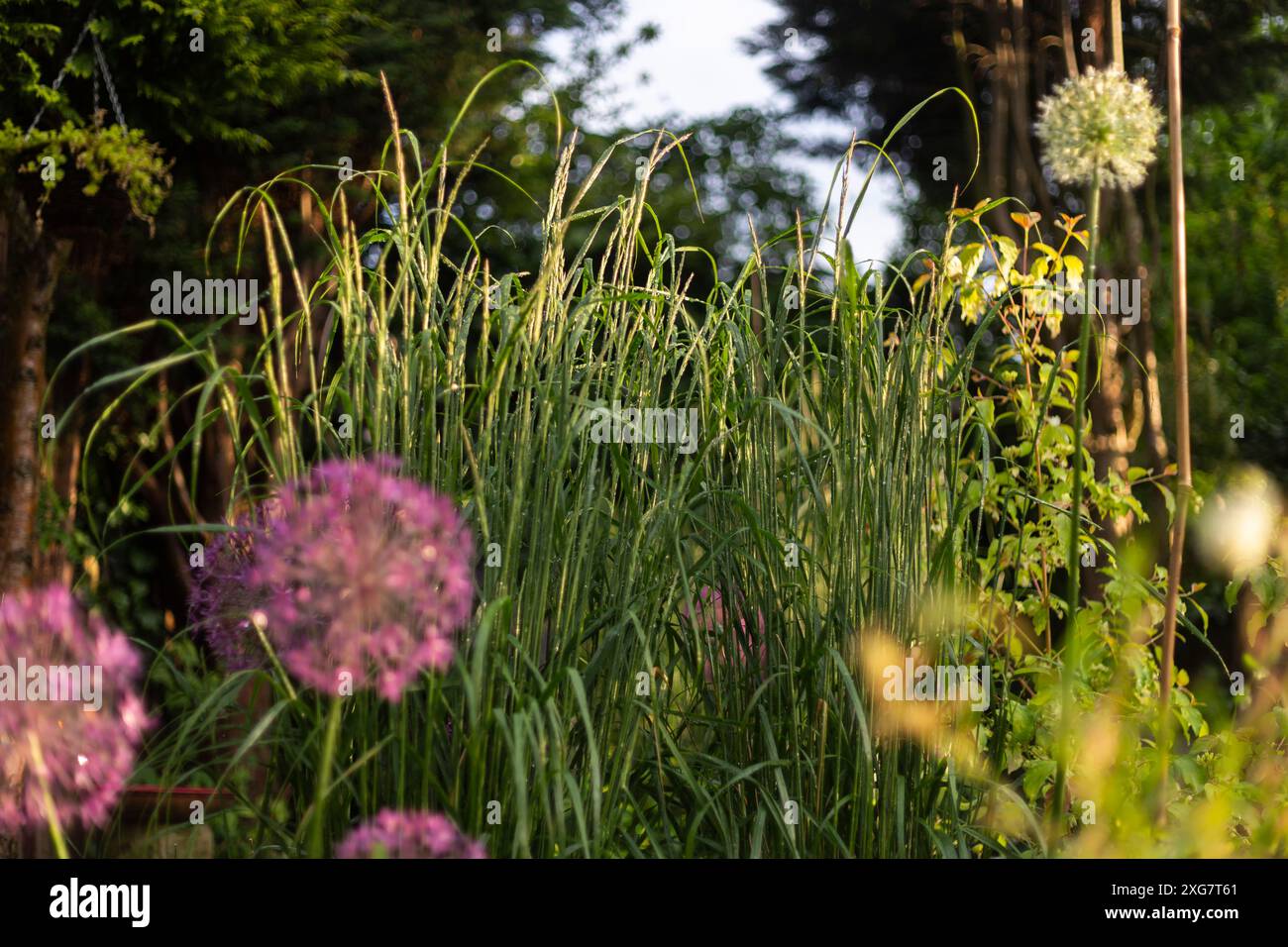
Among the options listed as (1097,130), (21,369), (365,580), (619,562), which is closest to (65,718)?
(365,580)

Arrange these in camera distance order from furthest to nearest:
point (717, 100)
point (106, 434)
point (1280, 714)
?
point (717, 100) < point (106, 434) < point (1280, 714)

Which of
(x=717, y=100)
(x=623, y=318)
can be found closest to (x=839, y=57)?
(x=717, y=100)

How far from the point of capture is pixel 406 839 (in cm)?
115

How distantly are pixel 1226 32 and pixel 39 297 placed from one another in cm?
559

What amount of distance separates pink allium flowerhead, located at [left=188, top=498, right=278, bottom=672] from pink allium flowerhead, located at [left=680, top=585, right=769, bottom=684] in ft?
1.79

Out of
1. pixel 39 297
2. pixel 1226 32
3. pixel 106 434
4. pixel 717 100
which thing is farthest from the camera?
pixel 717 100

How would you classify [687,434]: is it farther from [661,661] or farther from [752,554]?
[661,661]

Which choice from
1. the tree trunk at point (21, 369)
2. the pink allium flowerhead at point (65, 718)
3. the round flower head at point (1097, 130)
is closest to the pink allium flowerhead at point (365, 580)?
the pink allium flowerhead at point (65, 718)

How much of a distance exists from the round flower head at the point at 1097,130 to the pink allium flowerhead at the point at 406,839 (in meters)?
0.95

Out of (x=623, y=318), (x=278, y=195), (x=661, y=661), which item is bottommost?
(x=661, y=661)

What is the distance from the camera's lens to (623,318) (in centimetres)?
158

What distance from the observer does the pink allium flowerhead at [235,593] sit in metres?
1.41

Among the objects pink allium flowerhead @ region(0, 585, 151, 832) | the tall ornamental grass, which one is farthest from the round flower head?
pink allium flowerhead @ region(0, 585, 151, 832)

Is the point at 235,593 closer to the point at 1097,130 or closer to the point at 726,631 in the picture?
A: the point at 726,631
